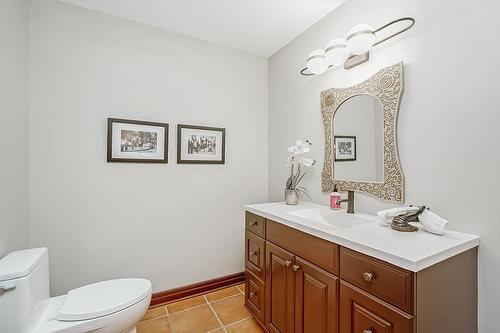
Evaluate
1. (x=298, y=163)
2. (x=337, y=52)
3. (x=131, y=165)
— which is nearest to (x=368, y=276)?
(x=298, y=163)

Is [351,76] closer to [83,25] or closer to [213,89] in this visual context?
[213,89]

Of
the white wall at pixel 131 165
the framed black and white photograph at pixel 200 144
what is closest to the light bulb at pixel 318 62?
the white wall at pixel 131 165

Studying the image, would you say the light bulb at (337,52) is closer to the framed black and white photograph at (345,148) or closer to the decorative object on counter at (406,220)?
the framed black and white photograph at (345,148)

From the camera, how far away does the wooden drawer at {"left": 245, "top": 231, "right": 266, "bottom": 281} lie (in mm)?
1700

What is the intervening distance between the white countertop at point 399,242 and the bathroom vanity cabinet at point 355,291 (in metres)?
0.03

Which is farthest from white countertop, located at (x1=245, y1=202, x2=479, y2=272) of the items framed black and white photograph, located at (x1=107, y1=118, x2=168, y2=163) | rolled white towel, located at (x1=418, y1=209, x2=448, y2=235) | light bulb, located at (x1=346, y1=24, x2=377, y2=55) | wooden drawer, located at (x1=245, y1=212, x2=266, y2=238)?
framed black and white photograph, located at (x1=107, y1=118, x2=168, y2=163)

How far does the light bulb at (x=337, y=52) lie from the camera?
1521 millimetres

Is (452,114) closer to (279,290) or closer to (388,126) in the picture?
(388,126)

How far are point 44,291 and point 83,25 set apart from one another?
191 centimetres

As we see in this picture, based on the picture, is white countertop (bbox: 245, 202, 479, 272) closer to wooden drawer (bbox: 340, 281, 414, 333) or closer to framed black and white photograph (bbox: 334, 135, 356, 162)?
wooden drawer (bbox: 340, 281, 414, 333)

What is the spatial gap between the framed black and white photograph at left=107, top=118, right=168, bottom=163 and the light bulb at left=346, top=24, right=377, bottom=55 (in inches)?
63.0

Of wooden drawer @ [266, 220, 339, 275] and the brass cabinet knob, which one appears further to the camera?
wooden drawer @ [266, 220, 339, 275]

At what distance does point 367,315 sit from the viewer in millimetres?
964

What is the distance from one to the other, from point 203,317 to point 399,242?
1644 millimetres
